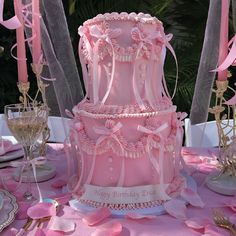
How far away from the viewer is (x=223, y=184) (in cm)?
93

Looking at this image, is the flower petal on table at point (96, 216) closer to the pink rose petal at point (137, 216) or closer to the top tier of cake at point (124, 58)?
the pink rose petal at point (137, 216)

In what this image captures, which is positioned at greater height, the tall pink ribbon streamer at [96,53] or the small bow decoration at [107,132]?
the tall pink ribbon streamer at [96,53]

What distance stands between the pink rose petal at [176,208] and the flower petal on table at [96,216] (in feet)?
0.42

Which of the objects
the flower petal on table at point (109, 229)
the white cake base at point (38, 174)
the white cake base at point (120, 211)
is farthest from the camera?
the white cake base at point (38, 174)

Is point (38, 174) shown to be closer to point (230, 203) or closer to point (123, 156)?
point (123, 156)

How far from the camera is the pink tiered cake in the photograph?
2.76 ft

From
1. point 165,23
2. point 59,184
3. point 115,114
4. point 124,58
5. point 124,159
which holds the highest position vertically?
point 165,23

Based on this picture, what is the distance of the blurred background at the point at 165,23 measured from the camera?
113 inches

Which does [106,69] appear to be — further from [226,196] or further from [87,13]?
[87,13]

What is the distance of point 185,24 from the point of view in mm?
3117

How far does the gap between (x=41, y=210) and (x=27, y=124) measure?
222 mm

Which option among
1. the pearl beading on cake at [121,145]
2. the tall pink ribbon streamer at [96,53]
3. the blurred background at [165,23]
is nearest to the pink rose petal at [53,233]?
the pearl beading on cake at [121,145]

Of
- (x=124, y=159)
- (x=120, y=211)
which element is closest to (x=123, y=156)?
(x=124, y=159)

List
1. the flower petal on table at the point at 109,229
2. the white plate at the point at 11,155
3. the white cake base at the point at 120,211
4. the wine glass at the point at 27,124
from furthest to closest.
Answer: the white plate at the point at 11,155, the wine glass at the point at 27,124, the white cake base at the point at 120,211, the flower petal on table at the point at 109,229
